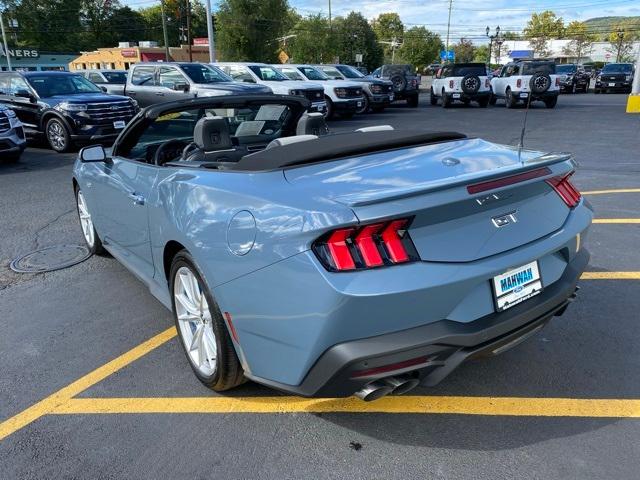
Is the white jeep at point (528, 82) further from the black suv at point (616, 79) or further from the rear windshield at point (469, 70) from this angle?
the black suv at point (616, 79)

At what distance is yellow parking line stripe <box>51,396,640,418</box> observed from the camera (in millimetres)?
2652

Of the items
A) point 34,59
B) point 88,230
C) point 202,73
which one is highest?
point 34,59

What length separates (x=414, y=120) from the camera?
18172 millimetres

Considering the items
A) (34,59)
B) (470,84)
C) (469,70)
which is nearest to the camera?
(470,84)

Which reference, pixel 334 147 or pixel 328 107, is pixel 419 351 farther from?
pixel 328 107

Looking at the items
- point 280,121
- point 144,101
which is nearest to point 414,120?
point 144,101

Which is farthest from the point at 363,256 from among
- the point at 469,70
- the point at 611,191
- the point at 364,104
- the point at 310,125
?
the point at 469,70

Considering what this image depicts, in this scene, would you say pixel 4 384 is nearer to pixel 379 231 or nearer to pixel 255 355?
pixel 255 355

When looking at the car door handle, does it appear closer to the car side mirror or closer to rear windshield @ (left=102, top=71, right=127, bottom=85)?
the car side mirror

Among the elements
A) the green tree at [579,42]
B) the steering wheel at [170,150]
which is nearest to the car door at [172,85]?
the steering wheel at [170,150]

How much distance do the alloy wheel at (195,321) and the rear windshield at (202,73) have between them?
1191cm

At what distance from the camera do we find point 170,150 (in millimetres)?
4117

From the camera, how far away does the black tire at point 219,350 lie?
2.58 metres

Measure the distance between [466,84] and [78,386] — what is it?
70.3 feet
